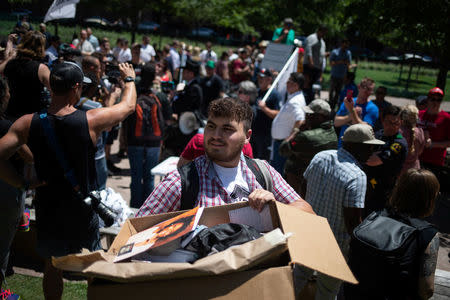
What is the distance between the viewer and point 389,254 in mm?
2523

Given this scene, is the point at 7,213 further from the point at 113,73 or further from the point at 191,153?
the point at 191,153

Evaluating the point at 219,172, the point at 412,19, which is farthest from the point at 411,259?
the point at 412,19

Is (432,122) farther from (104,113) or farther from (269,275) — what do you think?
(269,275)

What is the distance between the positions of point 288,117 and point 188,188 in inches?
163

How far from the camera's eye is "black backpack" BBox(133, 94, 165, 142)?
213 inches

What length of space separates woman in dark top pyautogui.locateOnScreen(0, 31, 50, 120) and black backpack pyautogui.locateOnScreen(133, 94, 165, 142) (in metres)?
1.31

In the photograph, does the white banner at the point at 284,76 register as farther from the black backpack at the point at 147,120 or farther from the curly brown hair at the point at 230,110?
the curly brown hair at the point at 230,110

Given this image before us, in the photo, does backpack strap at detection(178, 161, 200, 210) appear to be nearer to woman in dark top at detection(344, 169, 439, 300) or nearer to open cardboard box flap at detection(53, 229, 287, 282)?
open cardboard box flap at detection(53, 229, 287, 282)

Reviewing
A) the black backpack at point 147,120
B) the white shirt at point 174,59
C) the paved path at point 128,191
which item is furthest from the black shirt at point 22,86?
the white shirt at point 174,59

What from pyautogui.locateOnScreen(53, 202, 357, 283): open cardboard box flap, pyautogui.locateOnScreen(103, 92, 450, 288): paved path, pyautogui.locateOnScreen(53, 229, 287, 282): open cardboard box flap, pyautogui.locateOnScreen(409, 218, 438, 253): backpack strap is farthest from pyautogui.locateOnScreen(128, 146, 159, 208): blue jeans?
pyautogui.locateOnScreen(53, 229, 287, 282): open cardboard box flap

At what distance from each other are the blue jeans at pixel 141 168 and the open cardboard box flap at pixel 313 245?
3.94m

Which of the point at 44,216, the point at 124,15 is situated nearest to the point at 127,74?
the point at 44,216

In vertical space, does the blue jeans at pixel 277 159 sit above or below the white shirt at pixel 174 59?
below

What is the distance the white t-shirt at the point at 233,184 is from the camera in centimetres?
222
